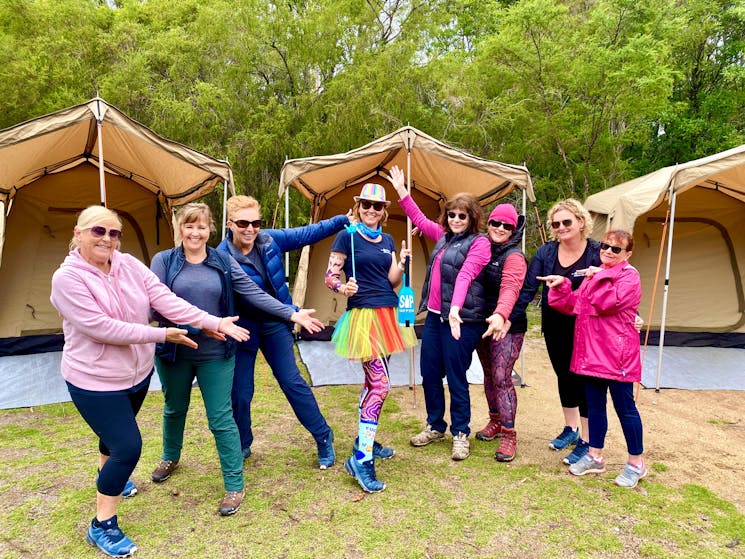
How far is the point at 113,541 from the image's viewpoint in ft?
6.78

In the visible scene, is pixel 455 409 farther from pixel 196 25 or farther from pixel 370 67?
pixel 196 25

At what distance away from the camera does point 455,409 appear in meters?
3.00

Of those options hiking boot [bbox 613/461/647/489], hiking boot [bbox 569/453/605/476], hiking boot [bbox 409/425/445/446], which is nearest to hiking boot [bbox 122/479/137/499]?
hiking boot [bbox 409/425/445/446]

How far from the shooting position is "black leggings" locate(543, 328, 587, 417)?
2917 millimetres

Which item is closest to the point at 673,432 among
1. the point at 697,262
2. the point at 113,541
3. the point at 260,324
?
the point at 260,324

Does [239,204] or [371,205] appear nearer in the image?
[239,204]

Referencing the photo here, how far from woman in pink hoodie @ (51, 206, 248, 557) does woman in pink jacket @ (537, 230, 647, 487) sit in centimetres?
196

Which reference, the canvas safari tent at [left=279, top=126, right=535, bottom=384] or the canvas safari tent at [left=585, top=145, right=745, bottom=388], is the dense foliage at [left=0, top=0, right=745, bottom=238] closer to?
the canvas safari tent at [left=279, top=126, right=535, bottom=384]

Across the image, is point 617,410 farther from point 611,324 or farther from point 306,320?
point 306,320

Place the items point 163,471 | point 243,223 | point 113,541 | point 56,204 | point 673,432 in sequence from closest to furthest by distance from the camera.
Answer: point 113,541, point 243,223, point 163,471, point 673,432, point 56,204

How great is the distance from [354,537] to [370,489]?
15.2 inches

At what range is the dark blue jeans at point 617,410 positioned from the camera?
2.61 m

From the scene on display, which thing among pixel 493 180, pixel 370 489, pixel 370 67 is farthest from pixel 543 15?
pixel 370 489

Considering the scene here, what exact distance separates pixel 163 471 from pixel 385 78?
7629 mm
